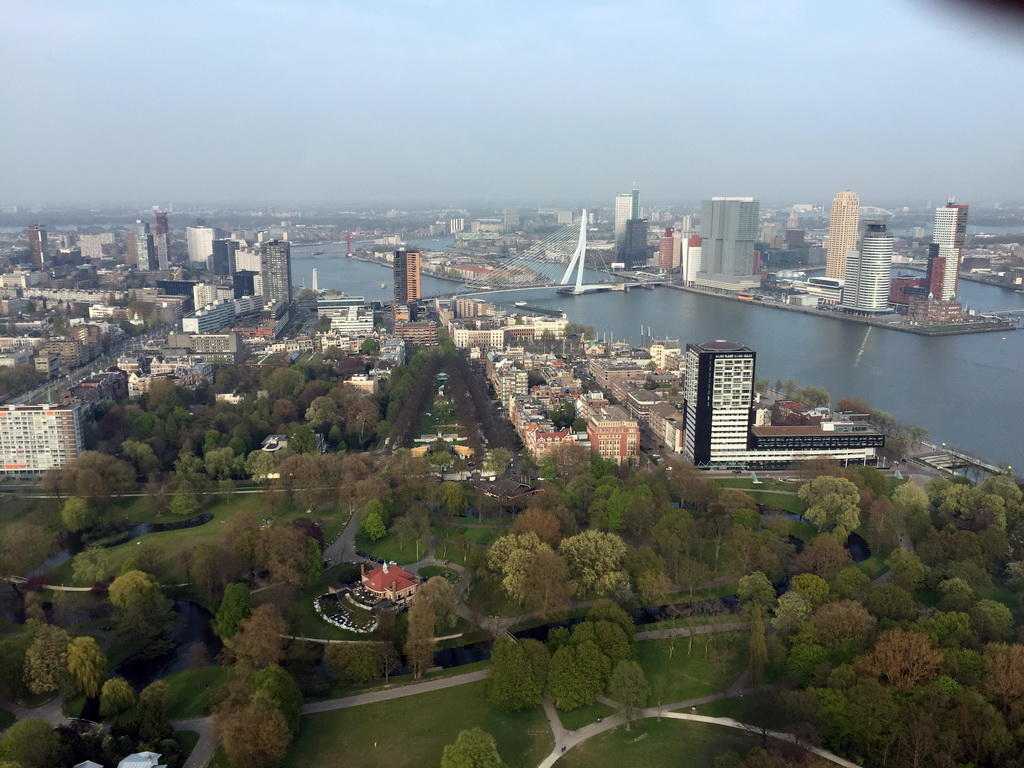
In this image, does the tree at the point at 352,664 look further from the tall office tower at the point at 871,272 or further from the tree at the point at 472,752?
the tall office tower at the point at 871,272

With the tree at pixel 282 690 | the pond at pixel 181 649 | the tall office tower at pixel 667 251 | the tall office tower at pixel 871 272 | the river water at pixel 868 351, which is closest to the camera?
the tree at pixel 282 690

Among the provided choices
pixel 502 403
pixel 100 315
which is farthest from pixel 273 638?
pixel 100 315

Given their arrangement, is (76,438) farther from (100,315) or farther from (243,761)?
(100,315)

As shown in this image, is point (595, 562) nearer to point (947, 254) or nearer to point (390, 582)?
point (390, 582)

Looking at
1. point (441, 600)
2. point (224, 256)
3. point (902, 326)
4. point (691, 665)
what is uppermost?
point (224, 256)

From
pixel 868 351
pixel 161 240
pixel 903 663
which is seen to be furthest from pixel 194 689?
pixel 161 240

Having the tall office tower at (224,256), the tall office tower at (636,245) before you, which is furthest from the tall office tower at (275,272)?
the tall office tower at (636,245)
